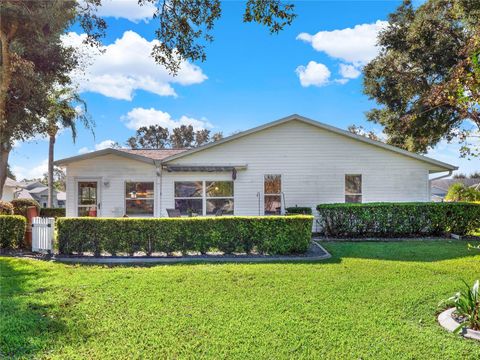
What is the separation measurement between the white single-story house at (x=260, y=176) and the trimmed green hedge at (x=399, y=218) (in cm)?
243

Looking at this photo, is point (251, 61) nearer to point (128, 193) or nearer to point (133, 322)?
point (128, 193)

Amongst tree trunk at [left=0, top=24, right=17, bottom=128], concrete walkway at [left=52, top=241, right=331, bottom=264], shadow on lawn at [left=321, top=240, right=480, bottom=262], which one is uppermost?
tree trunk at [left=0, top=24, right=17, bottom=128]

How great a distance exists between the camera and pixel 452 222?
40.5ft

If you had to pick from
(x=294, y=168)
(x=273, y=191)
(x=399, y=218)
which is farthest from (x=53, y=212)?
(x=399, y=218)

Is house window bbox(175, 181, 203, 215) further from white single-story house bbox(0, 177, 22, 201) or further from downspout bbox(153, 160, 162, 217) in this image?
white single-story house bbox(0, 177, 22, 201)

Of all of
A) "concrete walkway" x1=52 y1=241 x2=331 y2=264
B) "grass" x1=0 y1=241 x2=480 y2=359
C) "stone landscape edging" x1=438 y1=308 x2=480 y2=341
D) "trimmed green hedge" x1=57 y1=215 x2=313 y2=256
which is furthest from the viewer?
"trimmed green hedge" x1=57 y1=215 x2=313 y2=256

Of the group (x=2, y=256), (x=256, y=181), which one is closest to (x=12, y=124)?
(x=2, y=256)

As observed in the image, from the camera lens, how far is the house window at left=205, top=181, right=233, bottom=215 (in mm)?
14773

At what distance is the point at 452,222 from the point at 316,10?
9.23 metres

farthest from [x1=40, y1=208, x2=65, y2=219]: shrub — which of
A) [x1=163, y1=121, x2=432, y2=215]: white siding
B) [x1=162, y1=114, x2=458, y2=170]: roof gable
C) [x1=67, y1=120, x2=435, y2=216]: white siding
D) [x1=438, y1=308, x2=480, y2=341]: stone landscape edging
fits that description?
[x1=438, y1=308, x2=480, y2=341]: stone landscape edging

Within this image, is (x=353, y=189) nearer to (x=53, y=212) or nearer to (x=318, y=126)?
(x=318, y=126)

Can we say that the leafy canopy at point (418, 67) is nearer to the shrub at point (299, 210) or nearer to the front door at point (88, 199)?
the shrub at point (299, 210)

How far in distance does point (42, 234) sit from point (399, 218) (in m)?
11.5

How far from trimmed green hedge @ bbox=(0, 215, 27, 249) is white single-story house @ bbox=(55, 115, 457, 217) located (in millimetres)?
4413
